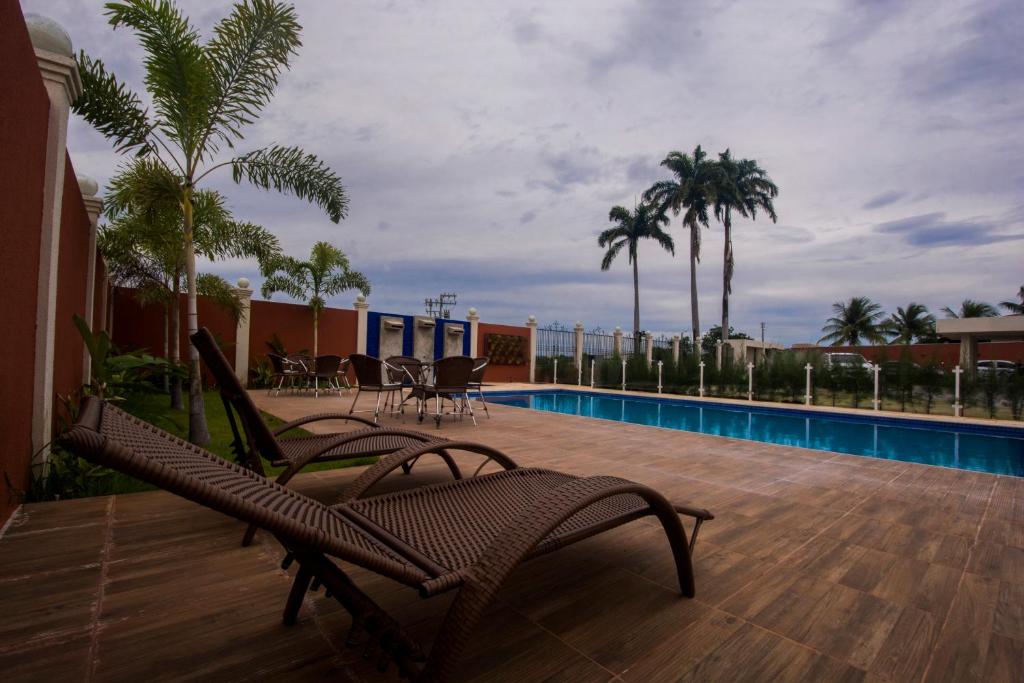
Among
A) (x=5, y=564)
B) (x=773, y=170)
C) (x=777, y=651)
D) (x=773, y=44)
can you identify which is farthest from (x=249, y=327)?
(x=773, y=170)

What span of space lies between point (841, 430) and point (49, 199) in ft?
34.0

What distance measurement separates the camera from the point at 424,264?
75.9 ft

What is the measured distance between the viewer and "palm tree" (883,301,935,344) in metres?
32.7

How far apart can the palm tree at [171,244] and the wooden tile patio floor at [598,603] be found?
15.3 feet

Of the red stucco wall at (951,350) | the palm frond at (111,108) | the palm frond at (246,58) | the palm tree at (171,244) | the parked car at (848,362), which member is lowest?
the parked car at (848,362)

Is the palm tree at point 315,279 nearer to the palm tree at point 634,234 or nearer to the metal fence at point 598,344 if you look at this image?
the metal fence at point 598,344


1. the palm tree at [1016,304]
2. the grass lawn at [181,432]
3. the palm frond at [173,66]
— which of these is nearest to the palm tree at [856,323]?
the palm tree at [1016,304]

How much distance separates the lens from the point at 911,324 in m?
33.5

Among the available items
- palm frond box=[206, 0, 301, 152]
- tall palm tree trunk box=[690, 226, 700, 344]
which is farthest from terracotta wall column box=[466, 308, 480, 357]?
palm frond box=[206, 0, 301, 152]

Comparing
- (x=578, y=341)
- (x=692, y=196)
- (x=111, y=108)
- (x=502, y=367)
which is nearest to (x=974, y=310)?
(x=692, y=196)

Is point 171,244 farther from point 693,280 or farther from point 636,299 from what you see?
point 693,280

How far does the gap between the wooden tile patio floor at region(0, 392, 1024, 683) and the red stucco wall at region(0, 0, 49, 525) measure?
1.42 ft

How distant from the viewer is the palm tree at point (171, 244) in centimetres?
617

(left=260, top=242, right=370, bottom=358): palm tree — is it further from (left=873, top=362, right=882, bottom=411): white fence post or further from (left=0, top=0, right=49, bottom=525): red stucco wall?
(left=873, top=362, right=882, bottom=411): white fence post
